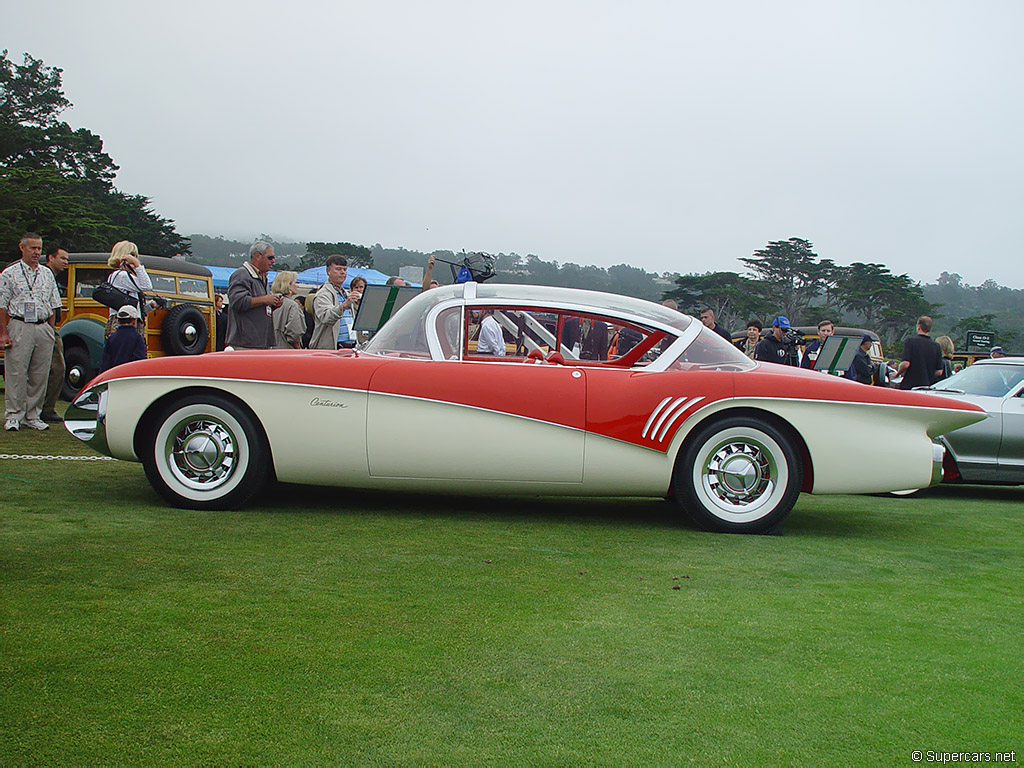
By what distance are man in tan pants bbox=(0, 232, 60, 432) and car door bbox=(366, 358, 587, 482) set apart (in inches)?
189

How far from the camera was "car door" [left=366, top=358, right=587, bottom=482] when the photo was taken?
4.95 m

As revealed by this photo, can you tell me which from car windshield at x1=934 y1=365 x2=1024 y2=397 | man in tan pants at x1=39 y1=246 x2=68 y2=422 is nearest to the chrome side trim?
car windshield at x1=934 y1=365 x2=1024 y2=397

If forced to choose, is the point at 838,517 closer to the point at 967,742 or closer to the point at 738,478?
the point at 738,478

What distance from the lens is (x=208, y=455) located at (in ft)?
16.7

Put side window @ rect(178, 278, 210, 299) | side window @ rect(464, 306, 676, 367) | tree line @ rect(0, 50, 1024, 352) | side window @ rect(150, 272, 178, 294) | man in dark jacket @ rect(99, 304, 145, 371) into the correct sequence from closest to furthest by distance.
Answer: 1. side window @ rect(464, 306, 676, 367)
2. man in dark jacket @ rect(99, 304, 145, 371)
3. side window @ rect(150, 272, 178, 294)
4. side window @ rect(178, 278, 210, 299)
5. tree line @ rect(0, 50, 1024, 352)

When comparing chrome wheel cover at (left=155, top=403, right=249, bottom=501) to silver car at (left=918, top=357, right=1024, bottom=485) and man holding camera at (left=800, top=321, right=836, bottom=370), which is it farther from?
man holding camera at (left=800, top=321, right=836, bottom=370)

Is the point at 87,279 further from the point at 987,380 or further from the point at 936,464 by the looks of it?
the point at 936,464

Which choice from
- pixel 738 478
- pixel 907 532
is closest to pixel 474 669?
pixel 738 478

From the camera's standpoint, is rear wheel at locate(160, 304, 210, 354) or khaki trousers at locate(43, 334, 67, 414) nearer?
khaki trousers at locate(43, 334, 67, 414)

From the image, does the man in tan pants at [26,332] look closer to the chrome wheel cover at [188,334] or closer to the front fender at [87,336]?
the front fender at [87,336]

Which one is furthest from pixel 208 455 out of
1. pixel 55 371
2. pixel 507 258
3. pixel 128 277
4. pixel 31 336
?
pixel 507 258

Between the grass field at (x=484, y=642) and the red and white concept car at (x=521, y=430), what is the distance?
0.91ft

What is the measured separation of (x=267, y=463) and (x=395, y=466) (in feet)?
2.48

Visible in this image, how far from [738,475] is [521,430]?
4.17ft
